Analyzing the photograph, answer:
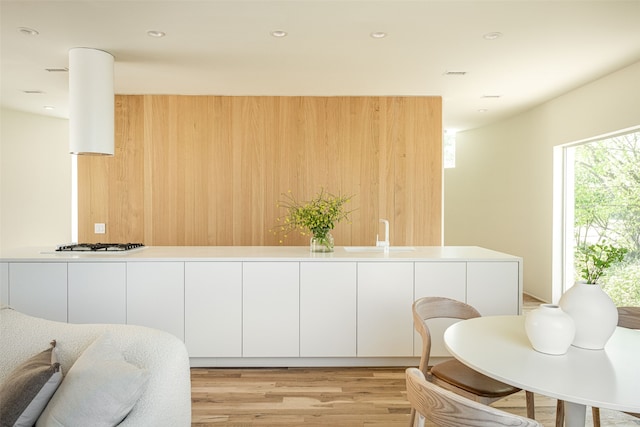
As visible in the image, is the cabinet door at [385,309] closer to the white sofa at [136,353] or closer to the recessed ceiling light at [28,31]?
the white sofa at [136,353]

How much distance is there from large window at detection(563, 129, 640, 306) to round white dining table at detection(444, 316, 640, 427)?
291 centimetres

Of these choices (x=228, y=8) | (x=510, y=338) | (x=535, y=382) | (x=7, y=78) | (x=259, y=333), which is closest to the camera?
(x=535, y=382)

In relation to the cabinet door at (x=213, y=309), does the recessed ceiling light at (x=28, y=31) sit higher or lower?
higher

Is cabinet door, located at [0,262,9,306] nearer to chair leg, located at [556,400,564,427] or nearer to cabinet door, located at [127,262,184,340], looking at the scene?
cabinet door, located at [127,262,184,340]

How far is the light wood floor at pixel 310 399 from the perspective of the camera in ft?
8.66

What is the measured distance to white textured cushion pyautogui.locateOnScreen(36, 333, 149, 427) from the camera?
4.34ft

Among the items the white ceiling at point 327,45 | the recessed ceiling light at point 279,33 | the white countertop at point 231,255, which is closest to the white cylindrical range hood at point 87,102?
the white ceiling at point 327,45

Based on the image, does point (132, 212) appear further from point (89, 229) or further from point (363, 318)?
point (363, 318)

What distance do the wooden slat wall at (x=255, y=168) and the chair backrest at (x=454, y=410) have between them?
3954 mm

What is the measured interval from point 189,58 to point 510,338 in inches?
131

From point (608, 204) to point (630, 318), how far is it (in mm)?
2934

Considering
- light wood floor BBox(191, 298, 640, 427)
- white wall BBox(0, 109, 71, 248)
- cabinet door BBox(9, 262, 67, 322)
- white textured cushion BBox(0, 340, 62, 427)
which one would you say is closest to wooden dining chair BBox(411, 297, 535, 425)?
light wood floor BBox(191, 298, 640, 427)

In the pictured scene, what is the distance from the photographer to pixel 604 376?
145 cm

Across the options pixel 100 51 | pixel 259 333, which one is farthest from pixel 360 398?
pixel 100 51
